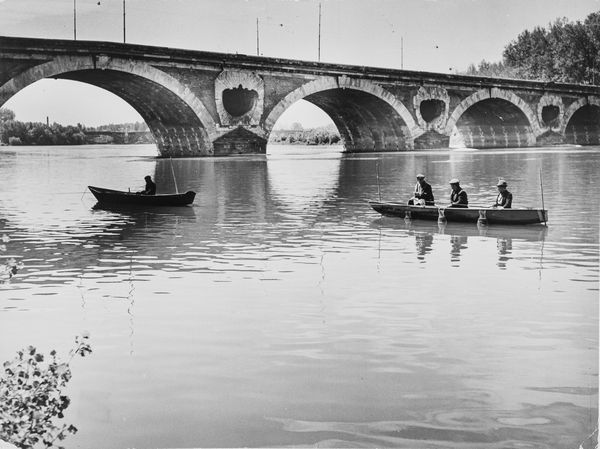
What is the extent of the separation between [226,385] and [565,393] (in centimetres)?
266

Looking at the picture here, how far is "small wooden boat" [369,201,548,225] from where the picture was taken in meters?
16.0

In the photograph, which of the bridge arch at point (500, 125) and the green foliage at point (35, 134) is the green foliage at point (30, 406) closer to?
the green foliage at point (35, 134)

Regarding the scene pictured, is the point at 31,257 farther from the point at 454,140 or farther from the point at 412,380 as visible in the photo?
the point at 454,140

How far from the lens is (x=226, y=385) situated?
6699 millimetres

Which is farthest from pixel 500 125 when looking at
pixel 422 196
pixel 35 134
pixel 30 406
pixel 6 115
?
pixel 30 406

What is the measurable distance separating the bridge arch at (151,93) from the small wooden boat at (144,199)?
1663 centimetres

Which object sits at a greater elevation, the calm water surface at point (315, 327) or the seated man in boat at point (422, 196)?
the seated man in boat at point (422, 196)

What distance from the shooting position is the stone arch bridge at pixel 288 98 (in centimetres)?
3816

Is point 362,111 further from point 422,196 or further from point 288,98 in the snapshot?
point 422,196

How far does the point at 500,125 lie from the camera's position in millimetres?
64312

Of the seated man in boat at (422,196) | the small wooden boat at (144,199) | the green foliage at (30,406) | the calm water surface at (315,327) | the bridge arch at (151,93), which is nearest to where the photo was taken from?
the green foliage at (30,406)

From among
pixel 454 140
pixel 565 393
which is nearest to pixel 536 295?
pixel 565 393

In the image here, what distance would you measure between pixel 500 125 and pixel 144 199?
48.7 metres

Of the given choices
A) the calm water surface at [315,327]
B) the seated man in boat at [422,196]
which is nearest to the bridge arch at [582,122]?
the calm water surface at [315,327]
